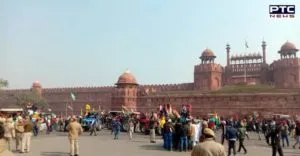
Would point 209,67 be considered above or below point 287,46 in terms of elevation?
below

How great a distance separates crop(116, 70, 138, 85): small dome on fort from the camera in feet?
155

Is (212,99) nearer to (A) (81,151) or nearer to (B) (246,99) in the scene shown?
(B) (246,99)

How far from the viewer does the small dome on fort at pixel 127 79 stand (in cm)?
4738

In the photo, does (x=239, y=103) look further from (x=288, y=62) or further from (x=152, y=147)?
(x=152, y=147)

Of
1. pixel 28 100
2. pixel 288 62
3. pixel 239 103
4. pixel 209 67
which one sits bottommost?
pixel 239 103

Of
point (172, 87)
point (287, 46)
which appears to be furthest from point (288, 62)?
point (172, 87)

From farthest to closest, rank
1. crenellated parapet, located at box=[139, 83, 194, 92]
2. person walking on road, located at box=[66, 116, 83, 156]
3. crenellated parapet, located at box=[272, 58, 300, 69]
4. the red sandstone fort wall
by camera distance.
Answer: crenellated parapet, located at box=[139, 83, 194, 92] < crenellated parapet, located at box=[272, 58, 300, 69] < the red sandstone fort wall < person walking on road, located at box=[66, 116, 83, 156]

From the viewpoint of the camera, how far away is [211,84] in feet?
185

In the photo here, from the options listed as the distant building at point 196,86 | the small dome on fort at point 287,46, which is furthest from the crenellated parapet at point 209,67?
the small dome on fort at point 287,46

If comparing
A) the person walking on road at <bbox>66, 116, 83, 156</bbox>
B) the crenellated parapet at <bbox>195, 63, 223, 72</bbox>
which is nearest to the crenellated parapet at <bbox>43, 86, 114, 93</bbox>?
the crenellated parapet at <bbox>195, 63, 223, 72</bbox>

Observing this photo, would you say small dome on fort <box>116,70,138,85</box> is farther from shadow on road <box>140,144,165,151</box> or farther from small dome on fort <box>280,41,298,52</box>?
shadow on road <box>140,144,165,151</box>

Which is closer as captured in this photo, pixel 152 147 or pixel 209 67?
pixel 152 147

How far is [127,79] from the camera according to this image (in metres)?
48.2

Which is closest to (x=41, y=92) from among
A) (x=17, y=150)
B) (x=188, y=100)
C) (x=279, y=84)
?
(x=188, y=100)
